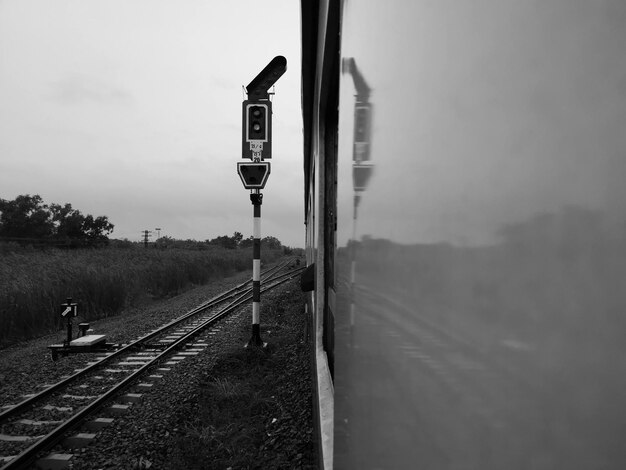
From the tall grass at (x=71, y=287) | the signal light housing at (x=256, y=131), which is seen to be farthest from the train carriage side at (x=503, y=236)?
the tall grass at (x=71, y=287)

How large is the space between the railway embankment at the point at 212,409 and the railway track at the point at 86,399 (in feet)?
0.51

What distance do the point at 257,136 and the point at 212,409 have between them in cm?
430

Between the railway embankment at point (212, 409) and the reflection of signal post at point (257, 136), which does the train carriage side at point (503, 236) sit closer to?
the railway embankment at point (212, 409)

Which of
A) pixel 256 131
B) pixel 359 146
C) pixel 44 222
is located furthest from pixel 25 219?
pixel 359 146

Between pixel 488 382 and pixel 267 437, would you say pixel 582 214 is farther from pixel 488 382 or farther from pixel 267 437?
pixel 267 437

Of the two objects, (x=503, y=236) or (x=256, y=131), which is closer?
(x=503, y=236)

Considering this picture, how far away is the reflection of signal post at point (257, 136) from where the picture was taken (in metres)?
7.06

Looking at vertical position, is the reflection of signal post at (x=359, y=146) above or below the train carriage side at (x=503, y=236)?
above

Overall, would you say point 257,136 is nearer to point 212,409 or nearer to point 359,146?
point 212,409

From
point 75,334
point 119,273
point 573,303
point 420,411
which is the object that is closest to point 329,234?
point 420,411

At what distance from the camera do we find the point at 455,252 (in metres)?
0.40

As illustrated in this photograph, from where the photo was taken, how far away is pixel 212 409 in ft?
15.2

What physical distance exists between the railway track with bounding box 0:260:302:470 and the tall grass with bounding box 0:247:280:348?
3.28 meters

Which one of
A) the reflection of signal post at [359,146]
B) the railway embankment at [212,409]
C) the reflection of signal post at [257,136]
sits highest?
the reflection of signal post at [257,136]
